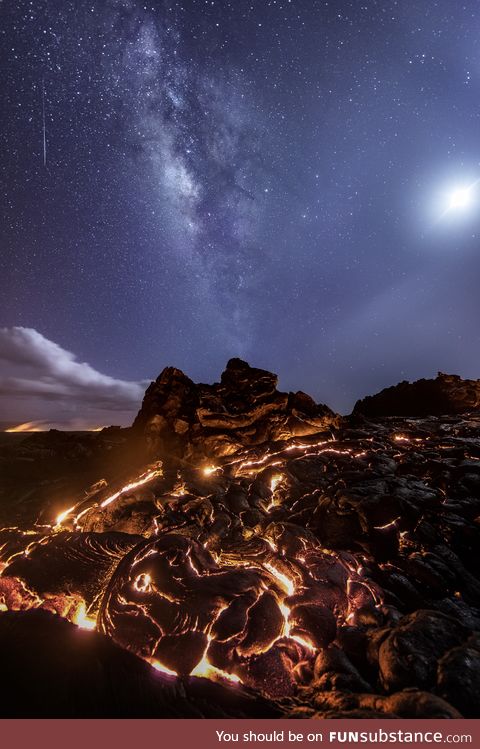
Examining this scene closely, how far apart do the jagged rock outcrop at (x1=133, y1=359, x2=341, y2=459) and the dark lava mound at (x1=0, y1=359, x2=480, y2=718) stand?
7.42 meters

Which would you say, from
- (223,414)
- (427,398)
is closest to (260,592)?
(223,414)

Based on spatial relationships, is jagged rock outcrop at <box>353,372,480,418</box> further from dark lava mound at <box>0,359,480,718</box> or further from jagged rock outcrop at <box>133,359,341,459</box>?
dark lava mound at <box>0,359,480,718</box>

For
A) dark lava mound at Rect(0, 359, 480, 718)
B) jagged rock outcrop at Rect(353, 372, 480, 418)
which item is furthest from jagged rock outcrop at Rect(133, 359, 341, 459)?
jagged rock outcrop at Rect(353, 372, 480, 418)

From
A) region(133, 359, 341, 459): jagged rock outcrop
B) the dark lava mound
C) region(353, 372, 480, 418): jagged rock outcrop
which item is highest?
region(353, 372, 480, 418): jagged rock outcrop

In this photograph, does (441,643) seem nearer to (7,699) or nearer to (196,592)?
(196,592)

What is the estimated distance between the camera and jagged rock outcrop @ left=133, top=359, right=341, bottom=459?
22.1 m

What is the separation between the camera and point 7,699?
4.30m

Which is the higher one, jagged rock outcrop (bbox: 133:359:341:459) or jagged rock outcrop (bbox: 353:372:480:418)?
jagged rock outcrop (bbox: 353:372:480:418)

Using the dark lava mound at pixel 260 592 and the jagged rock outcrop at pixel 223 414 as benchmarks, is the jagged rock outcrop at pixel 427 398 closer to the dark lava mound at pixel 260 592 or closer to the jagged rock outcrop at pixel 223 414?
the jagged rock outcrop at pixel 223 414

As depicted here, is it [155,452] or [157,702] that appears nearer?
[157,702]

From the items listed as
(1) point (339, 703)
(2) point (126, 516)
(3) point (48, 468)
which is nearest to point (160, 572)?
(1) point (339, 703)

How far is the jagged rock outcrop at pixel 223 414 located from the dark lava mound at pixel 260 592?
24.3 ft

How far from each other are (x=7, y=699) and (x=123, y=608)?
203 centimetres

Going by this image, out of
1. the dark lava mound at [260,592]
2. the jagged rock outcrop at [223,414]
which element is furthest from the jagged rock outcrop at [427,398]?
the dark lava mound at [260,592]
